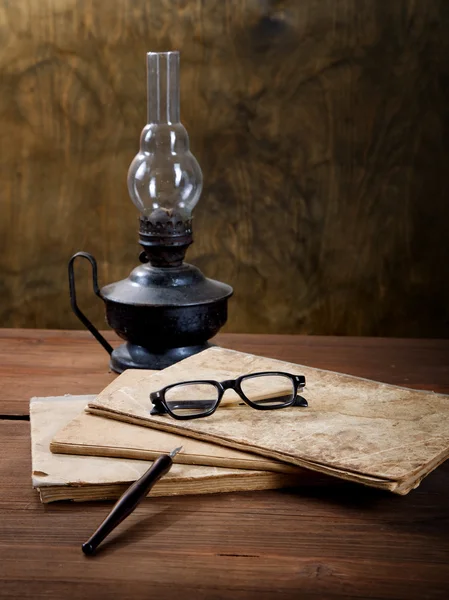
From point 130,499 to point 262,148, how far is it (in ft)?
4.85

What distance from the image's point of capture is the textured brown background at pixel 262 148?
2111 mm

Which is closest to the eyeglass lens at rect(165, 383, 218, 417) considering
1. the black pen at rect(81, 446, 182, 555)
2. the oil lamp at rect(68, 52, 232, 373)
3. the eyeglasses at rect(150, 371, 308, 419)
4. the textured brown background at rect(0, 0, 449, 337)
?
the eyeglasses at rect(150, 371, 308, 419)

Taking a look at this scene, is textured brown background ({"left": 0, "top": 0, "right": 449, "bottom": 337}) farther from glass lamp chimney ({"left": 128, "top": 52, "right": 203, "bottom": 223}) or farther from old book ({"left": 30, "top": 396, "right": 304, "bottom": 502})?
old book ({"left": 30, "top": 396, "right": 304, "bottom": 502})

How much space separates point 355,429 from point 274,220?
132cm

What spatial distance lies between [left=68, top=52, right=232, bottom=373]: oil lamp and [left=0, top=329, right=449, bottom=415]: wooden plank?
0.25 ft

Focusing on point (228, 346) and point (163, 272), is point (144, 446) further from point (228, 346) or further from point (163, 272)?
point (228, 346)

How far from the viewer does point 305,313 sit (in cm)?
231

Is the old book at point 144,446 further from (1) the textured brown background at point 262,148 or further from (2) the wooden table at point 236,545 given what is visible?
(1) the textured brown background at point 262,148

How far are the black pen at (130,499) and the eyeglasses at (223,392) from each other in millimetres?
101

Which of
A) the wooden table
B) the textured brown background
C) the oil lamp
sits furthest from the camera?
the textured brown background

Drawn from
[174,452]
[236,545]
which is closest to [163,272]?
[174,452]

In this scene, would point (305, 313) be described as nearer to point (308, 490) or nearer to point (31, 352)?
point (31, 352)

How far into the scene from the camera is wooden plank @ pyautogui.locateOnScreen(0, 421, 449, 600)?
73 cm

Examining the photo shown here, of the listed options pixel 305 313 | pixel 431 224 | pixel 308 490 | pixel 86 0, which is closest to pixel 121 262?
pixel 305 313
